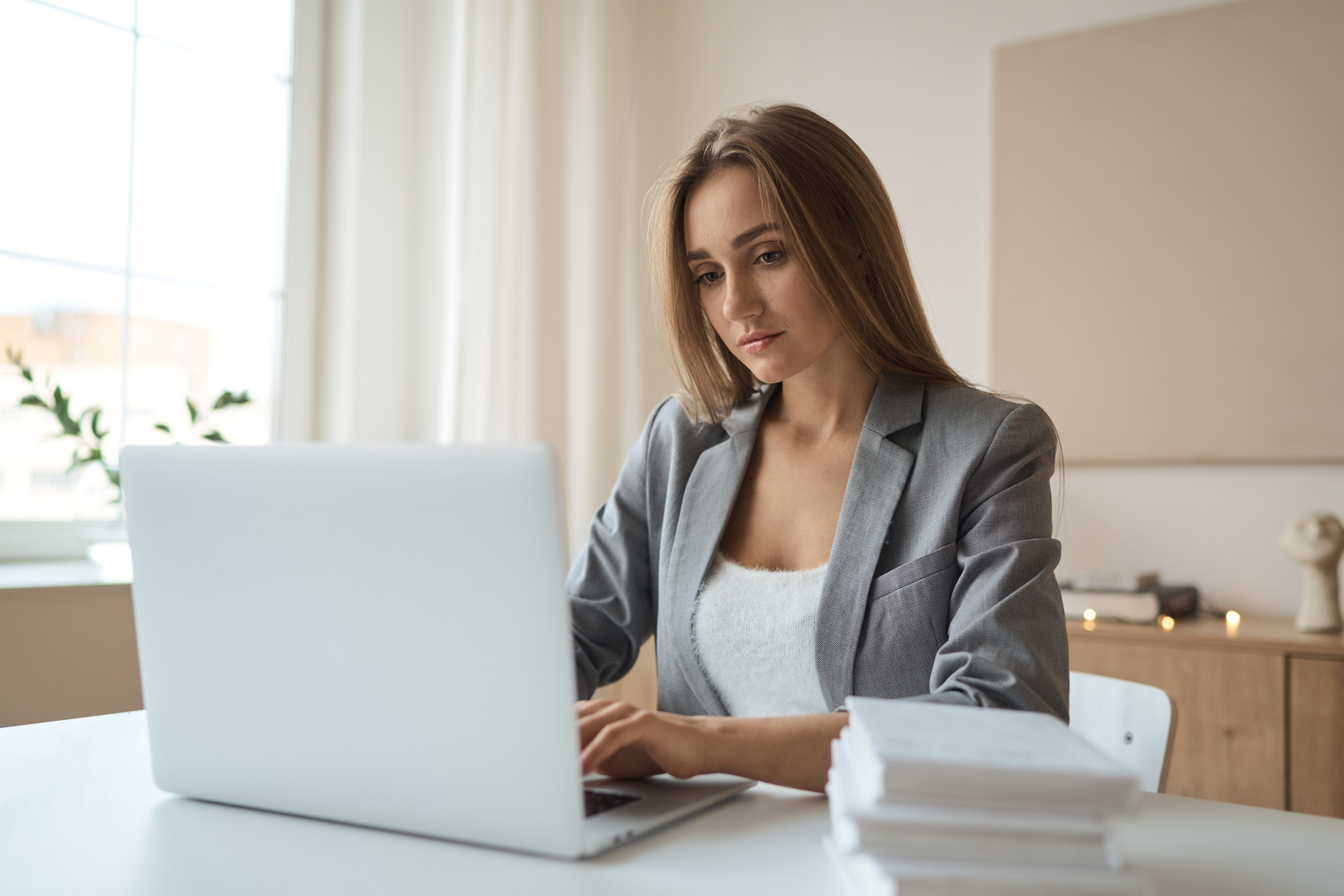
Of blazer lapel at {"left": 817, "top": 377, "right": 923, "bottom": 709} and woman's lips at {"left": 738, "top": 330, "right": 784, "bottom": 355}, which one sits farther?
woman's lips at {"left": 738, "top": 330, "right": 784, "bottom": 355}

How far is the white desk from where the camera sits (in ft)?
2.11

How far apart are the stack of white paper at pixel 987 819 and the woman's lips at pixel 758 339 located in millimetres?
760

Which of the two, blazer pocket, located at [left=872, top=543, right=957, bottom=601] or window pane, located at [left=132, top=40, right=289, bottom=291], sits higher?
window pane, located at [left=132, top=40, right=289, bottom=291]

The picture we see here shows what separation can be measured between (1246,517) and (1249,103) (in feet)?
3.05

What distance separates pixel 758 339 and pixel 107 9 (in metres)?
1.88

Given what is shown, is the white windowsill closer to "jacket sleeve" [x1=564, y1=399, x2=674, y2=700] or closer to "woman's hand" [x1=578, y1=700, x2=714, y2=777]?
"jacket sleeve" [x1=564, y1=399, x2=674, y2=700]

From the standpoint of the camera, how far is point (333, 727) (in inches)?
28.5

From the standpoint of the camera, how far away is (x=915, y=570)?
1.10 meters

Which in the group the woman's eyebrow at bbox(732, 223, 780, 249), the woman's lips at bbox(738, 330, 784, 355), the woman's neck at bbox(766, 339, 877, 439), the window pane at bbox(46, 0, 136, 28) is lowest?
the woman's neck at bbox(766, 339, 877, 439)

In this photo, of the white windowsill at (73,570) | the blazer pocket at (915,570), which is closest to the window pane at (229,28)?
the white windowsill at (73,570)

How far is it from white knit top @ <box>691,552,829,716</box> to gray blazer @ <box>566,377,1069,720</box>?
0.02m

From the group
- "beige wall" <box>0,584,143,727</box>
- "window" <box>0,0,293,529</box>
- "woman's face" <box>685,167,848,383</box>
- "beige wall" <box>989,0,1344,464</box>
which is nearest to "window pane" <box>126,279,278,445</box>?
"window" <box>0,0,293,529</box>

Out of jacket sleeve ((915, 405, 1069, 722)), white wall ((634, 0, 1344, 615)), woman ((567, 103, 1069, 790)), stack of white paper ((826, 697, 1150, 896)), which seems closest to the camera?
Result: stack of white paper ((826, 697, 1150, 896))

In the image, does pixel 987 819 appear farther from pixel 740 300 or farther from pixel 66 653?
pixel 66 653
